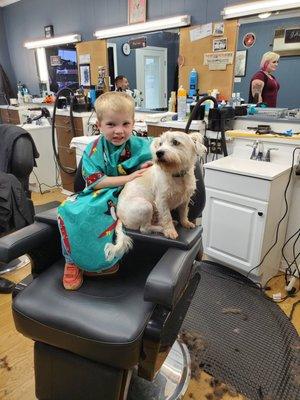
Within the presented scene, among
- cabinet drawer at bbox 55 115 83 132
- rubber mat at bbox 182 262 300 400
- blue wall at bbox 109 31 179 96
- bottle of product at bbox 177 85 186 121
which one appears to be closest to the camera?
rubber mat at bbox 182 262 300 400

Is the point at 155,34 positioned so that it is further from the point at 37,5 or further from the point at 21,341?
the point at 21,341

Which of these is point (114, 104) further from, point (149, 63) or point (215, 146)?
point (149, 63)

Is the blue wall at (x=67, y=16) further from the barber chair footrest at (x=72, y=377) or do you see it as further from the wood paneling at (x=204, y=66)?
the barber chair footrest at (x=72, y=377)

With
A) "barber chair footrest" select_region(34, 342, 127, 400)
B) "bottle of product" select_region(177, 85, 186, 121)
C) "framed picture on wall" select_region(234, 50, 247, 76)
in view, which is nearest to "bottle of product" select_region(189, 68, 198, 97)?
"bottle of product" select_region(177, 85, 186, 121)

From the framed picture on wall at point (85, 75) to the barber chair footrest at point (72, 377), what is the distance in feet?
11.8

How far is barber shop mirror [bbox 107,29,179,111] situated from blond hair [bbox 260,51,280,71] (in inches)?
34.9

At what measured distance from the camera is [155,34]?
10.4 ft

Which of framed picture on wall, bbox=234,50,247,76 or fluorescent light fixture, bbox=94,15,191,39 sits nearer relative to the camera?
framed picture on wall, bbox=234,50,247,76

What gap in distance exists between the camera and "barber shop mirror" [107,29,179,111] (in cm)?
309

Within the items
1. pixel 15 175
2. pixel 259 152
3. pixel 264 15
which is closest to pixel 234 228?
pixel 259 152

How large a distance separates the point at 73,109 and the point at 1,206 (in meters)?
1.94

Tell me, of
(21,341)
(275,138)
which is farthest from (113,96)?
(21,341)

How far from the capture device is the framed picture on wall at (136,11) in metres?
3.15

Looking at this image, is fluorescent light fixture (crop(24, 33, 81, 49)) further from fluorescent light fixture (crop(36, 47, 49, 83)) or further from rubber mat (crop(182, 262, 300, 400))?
rubber mat (crop(182, 262, 300, 400))
